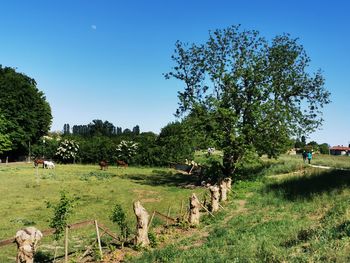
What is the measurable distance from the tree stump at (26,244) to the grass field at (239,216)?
263 cm

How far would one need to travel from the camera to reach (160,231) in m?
22.0

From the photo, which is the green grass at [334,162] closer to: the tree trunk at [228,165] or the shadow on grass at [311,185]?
the shadow on grass at [311,185]

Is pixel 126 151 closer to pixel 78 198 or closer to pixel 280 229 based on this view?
pixel 78 198

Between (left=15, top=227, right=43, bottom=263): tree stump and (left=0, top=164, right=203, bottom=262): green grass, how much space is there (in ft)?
11.5

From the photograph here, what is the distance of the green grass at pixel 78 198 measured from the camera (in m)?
24.1

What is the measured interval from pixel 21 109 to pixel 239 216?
209 ft

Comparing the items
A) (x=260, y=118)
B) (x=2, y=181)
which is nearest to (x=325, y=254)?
(x=260, y=118)

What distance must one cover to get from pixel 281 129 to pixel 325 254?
30.6 meters

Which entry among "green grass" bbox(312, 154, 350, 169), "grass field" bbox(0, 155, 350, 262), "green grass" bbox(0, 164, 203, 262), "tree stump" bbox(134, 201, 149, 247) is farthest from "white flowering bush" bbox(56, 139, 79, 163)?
"tree stump" bbox(134, 201, 149, 247)

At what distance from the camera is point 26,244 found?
13.7m

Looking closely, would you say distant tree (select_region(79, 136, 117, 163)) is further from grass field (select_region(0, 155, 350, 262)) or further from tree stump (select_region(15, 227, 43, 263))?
tree stump (select_region(15, 227, 43, 263))

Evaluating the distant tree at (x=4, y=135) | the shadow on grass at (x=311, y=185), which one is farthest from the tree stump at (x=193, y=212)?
the distant tree at (x=4, y=135)

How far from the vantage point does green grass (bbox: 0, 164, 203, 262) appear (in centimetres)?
2406

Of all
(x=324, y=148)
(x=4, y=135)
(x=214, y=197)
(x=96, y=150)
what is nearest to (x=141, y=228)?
(x=214, y=197)
